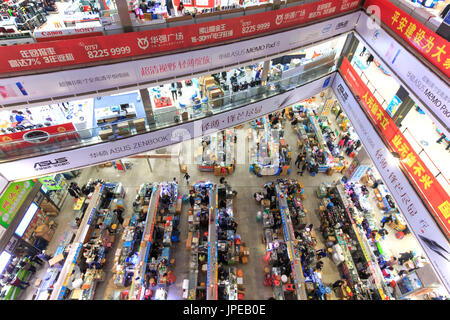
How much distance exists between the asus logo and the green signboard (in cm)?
325

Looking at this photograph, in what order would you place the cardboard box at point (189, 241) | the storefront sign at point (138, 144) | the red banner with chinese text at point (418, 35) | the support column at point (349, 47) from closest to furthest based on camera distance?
the red banner with chinese text at point (418, 35) → the storefront sign at point (138, 144) → the cardboard box at point (189, 241) → the support column at point (349, 47)

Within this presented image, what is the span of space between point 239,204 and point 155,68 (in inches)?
338

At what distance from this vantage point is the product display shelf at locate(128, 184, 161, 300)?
10.3 meters

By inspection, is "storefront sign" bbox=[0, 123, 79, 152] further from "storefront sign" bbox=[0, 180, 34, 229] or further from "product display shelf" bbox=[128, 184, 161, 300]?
"product display shelf" bbox=[128, 184, 161, 300]

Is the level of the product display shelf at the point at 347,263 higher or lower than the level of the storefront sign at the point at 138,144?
lower

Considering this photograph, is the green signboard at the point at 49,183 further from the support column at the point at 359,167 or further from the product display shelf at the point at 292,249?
the support column at the point at 359,167

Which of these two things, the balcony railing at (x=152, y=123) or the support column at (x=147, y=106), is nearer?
the balcony railing at (x=152, y=123)

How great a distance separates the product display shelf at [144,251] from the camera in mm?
10341

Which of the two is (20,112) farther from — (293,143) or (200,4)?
(293,143)

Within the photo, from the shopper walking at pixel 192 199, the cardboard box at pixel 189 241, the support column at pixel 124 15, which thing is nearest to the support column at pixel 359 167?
the shopper walking at pixel 192 199

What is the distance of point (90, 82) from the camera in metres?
8.60

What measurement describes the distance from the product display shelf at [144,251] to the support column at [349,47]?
41.6ft

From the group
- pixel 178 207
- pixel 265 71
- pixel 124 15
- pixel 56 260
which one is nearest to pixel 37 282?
pixel 56 260

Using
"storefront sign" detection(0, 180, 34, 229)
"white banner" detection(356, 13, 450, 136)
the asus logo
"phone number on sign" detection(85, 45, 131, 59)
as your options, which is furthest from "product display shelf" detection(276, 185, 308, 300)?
"storefront sign" detection(0, 180, 34, 229)
